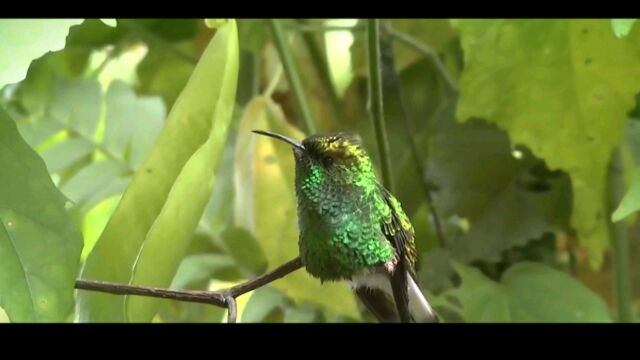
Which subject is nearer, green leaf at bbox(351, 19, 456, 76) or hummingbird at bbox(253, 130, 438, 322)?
hummingbird at bbox(253, 130, 438, 322)

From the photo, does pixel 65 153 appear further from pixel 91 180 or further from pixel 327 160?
pixel 327 160

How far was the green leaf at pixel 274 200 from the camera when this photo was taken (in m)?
0.33

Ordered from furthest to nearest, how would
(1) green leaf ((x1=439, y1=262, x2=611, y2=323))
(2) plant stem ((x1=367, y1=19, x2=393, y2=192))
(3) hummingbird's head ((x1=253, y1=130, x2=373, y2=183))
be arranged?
(1) green leaf ((x1=439, y1=262, x2=611, y2=323)) → (2) plant stem ((x1=367, y1=19, x2=393, y2=192)) → (3) hummingbird's head ((x1=253, y1=130, x2=373, y2=183))

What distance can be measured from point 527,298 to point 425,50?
→ 0.20 meters

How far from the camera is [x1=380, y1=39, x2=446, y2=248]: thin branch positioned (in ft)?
1.53

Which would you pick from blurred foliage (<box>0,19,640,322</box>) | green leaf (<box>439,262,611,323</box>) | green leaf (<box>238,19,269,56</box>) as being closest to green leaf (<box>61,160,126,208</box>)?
blurred foliage (<box>0,19,640,322</box>)

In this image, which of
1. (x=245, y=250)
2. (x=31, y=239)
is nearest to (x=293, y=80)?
(x=245, y=250)

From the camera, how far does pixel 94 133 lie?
0.59 metres

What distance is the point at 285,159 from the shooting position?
33cm

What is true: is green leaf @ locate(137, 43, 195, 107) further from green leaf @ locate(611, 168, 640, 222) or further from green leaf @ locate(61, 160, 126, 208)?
green leaf @ locate(611, 168, 640, 222)

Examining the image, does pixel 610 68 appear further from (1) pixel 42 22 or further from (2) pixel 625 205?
(1) pixel 42 22

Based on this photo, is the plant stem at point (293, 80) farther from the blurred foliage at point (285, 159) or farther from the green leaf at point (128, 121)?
the green leaf at point (128, 121)

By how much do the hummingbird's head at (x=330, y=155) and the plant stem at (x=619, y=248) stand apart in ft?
0.86

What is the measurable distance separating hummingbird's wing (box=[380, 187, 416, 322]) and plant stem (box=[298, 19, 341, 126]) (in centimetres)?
30
